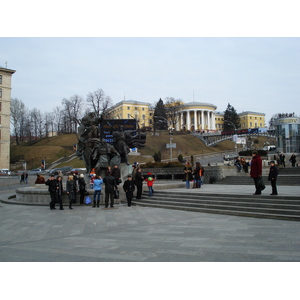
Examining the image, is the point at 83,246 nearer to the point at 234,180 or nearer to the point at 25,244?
the point at 25,244

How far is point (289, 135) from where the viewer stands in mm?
47312

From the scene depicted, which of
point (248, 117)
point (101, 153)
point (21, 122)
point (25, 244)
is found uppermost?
point (248, 117)

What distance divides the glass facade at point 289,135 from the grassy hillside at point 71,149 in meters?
19.6

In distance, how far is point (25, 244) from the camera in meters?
7.44

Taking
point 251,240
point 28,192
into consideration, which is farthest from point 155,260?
point 28,192

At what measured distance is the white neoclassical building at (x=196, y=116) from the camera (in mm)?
121500

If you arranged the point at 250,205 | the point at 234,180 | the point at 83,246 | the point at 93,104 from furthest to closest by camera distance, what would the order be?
1. the point at 93,104
2. the point at 234,180
3. the point at 250,205
4. the point at 83,246

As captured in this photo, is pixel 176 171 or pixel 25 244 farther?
pixel 176 171

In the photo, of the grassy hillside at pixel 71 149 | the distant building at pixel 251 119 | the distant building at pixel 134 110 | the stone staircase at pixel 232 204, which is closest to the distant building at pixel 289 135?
the grassy hillside at pixel 71 149

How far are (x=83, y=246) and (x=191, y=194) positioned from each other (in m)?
8.76

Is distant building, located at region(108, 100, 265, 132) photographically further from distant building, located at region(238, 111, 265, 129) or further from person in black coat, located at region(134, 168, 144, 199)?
person in black coat, located at region(134, 168, 144, 199)

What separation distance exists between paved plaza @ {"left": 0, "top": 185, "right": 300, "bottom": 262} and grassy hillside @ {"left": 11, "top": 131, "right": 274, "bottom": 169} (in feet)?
163

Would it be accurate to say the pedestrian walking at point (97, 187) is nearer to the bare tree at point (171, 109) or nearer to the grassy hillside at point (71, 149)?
the grassy hillside at point (71, 149)

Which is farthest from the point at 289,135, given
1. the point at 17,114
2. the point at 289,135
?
the point at 17,114
